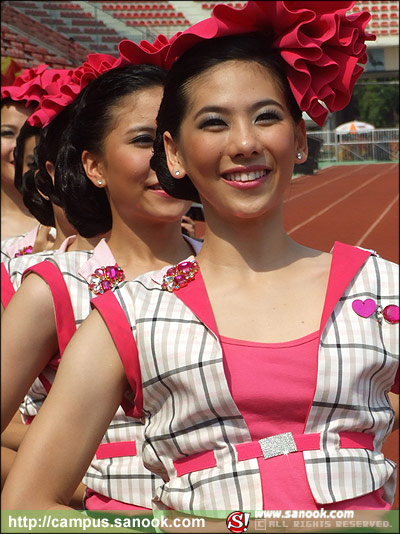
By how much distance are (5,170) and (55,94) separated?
1.21 meters

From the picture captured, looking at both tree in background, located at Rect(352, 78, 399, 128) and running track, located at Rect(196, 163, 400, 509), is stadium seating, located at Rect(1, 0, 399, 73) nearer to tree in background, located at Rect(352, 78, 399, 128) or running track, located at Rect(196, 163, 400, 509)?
running track, located at Rect(196, 163, 400, 509)

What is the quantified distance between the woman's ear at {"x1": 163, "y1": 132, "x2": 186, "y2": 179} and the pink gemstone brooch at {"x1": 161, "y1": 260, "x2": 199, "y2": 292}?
157mm

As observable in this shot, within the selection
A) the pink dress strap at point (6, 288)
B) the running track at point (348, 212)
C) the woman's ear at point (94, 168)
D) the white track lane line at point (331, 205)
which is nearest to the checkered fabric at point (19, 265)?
the pink dress strap at point (6, 288)

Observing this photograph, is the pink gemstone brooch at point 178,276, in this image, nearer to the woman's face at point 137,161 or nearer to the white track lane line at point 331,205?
the woman's face at point 137,161

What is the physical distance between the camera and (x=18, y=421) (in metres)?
2.45

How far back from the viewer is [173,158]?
57.8 inches

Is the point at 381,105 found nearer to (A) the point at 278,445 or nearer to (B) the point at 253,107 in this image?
(B) the point at 253,107

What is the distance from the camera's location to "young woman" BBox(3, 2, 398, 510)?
1225 millimetres

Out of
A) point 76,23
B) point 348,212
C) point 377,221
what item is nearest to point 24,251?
point 348,212

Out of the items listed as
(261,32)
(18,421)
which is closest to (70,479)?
A: (261,32)

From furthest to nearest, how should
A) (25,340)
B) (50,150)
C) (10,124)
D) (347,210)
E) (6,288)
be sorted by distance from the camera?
(347,210) < (10,124) < (50,150) < (6,288) < (25,340)

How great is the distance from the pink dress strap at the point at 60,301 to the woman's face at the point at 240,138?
Result: 1.87 feet

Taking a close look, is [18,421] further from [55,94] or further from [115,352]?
[115,352]

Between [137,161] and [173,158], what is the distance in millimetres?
554
